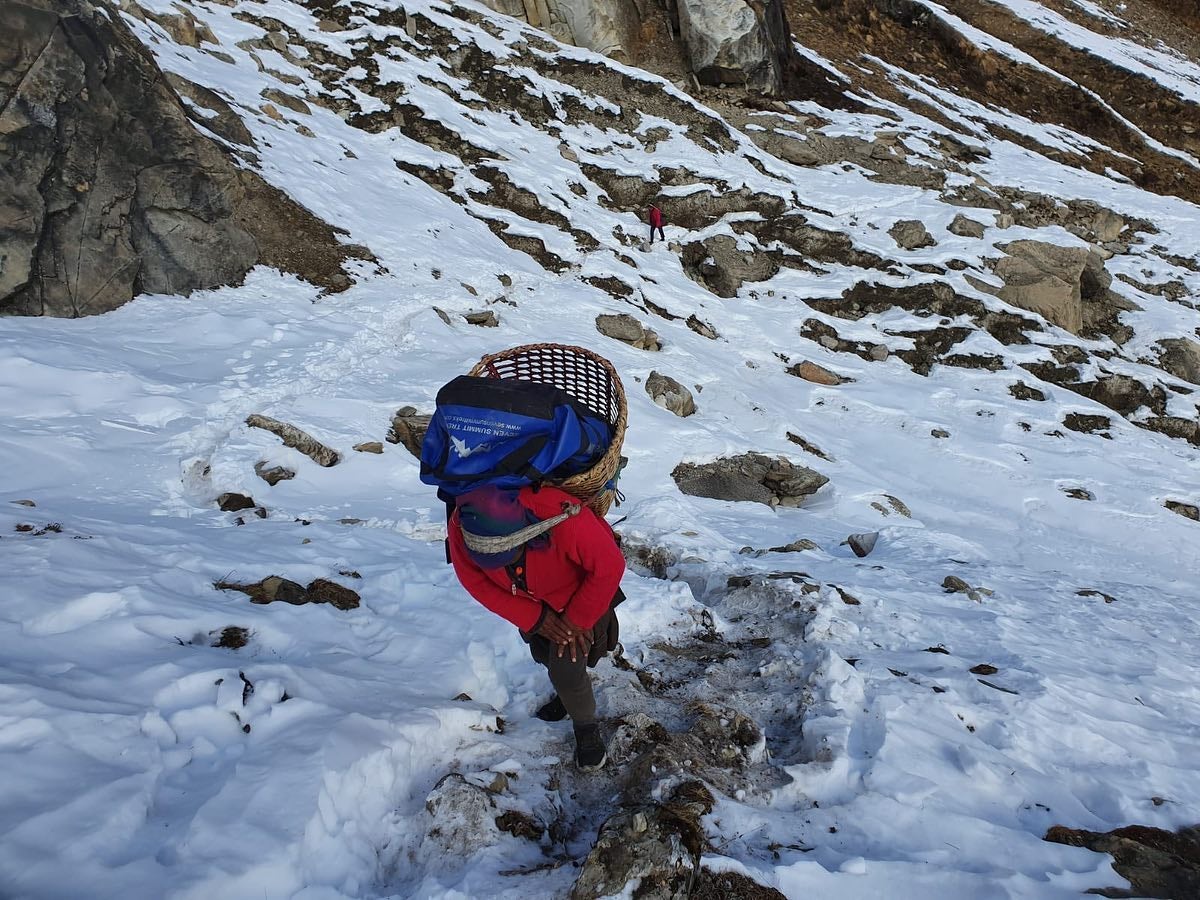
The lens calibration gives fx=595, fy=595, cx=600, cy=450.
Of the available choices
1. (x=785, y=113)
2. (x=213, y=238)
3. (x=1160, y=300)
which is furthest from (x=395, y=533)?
(x=785, y=113)

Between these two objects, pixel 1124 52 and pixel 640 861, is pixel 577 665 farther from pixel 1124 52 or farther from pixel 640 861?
pixel 1124 52

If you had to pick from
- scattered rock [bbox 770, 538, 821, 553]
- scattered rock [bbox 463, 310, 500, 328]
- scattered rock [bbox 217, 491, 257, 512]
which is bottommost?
scattered rock [bbox 217, 491, 257, 512]

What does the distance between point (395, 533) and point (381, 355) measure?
502 centimetres

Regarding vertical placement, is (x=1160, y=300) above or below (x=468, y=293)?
above

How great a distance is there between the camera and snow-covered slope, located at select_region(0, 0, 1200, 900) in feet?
7.75

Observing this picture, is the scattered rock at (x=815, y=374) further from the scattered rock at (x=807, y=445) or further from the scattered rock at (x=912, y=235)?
the scattered rock at (x=912, y=235)

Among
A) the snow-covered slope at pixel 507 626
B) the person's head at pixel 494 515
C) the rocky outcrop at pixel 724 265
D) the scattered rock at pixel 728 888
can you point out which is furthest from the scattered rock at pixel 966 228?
the scattered rock at pixel 728 888

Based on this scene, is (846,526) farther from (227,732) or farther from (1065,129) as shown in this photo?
(1065,129)

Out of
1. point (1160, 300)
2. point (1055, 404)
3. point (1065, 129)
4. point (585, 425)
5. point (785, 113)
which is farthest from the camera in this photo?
point (1065, 129)

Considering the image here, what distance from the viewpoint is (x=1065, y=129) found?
3027 cm

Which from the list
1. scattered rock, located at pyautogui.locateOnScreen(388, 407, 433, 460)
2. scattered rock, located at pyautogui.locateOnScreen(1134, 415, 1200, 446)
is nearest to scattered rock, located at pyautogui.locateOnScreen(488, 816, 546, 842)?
scattered rock, located at pyautogui.locateOnScreen(388, 407, 433, 460)

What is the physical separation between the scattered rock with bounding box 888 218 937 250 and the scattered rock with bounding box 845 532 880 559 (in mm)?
15644

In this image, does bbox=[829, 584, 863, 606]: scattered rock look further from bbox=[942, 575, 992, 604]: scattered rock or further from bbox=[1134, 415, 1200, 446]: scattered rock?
bbox=[1134, 415, 1200, 446]: scattered rock

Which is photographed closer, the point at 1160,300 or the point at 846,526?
the point at 846,526
